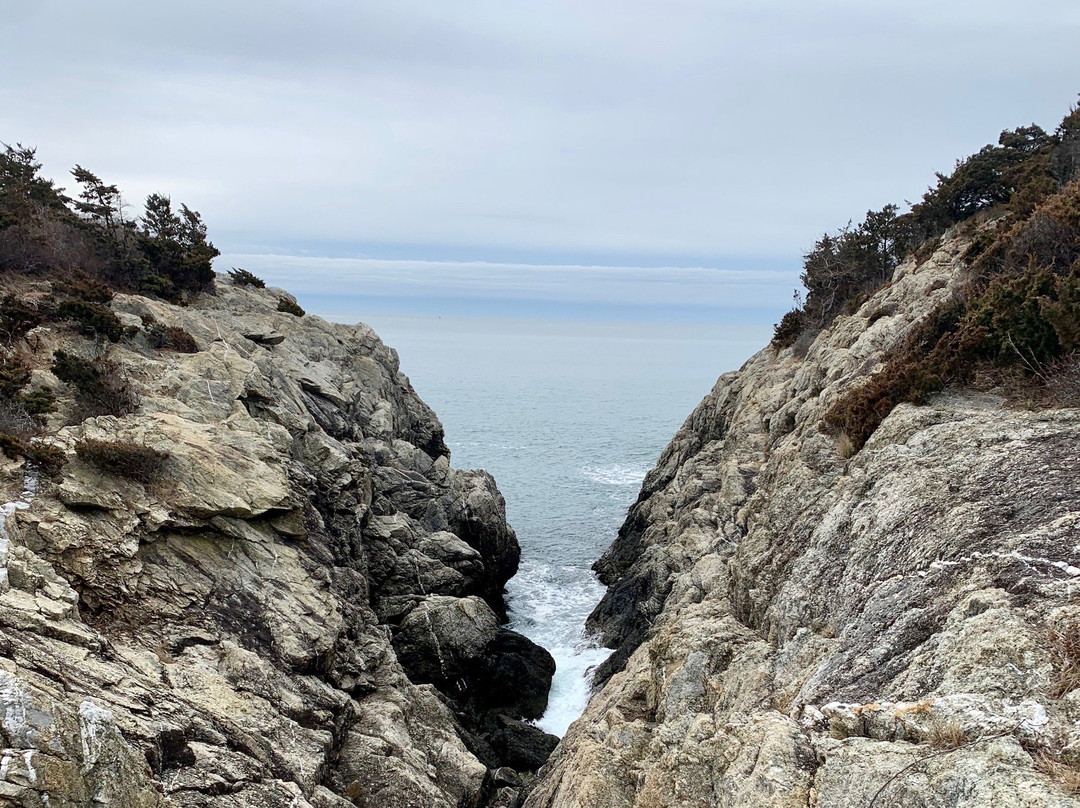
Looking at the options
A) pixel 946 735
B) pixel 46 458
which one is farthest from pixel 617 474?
pixel 946 735

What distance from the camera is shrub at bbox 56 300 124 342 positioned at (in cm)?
2216

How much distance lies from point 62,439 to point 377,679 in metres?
10.9

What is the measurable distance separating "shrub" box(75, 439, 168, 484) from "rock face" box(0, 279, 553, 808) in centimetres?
19

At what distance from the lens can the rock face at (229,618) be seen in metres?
10.9

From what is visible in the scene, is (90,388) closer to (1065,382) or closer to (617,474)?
(1065,382)

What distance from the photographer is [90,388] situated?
62.7 feet

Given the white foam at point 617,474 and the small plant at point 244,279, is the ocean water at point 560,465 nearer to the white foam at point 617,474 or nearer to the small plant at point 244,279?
the white foam at point 617,474

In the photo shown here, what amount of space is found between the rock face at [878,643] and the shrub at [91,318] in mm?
20862

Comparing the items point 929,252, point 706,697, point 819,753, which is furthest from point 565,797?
point 929,252

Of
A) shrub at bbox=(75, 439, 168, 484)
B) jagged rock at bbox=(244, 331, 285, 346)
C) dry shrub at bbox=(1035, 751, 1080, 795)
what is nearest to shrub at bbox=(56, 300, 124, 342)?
shrub at bbox=(75, 439, 168, 484)

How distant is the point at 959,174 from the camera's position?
32781mm

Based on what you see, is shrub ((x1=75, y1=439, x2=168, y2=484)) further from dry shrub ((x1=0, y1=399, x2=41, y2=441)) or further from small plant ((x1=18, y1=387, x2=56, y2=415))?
small plant ((x1=18, y1=387, x2=56, y2=415))

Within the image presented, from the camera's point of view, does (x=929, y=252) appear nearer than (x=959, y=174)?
Yes

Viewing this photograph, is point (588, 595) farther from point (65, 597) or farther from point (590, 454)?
point (590, 454)
